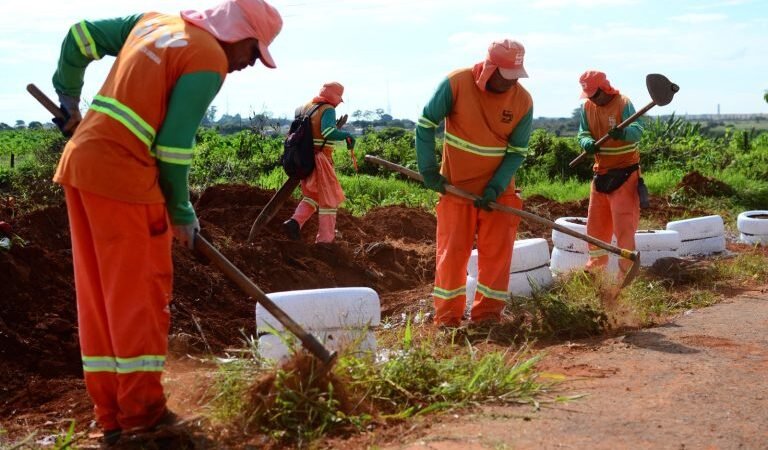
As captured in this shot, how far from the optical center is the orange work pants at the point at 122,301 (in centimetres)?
382

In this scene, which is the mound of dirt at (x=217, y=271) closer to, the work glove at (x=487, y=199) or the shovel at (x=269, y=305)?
the shovel at (x=269, y=305)

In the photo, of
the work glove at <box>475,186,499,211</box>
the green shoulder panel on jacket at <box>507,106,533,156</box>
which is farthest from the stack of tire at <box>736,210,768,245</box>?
the work glove at <box>475,186,499,211</box>

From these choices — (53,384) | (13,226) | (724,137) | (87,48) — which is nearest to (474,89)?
(87,48)

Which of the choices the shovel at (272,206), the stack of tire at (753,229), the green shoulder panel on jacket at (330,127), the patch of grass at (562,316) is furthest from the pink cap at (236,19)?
the stack of tire at (753,229)

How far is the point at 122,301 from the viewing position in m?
3.84

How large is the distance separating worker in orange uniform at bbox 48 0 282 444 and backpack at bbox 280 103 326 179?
17.0ft

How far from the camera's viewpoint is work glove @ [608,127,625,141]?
25.4ft

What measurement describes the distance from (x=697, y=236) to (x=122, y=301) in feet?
24.7

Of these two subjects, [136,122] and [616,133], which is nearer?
[136,122]

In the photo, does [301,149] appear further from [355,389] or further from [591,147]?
[355,389]

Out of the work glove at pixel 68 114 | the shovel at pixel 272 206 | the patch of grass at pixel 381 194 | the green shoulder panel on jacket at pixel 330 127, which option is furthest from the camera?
the patch of grass at pixel 381 194

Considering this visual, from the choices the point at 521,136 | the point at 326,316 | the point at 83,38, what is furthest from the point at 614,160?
the point at 83,38

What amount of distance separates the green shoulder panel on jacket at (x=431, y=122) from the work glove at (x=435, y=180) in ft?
0.10

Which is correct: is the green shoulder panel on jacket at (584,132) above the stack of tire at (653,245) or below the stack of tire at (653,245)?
above
